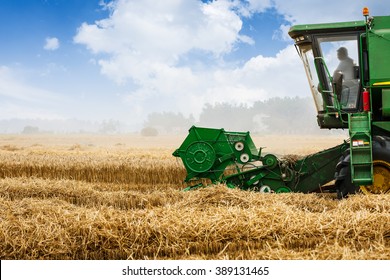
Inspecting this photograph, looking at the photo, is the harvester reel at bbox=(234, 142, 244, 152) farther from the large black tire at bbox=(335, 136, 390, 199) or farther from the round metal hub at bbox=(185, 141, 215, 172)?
the large black tire at bbox=(335, 136, 390, 199)

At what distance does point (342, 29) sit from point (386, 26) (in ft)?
2.38

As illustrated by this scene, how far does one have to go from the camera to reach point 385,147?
7.40m

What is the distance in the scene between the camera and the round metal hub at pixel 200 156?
8.91 meters

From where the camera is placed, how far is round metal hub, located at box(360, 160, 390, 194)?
7355 millimetres

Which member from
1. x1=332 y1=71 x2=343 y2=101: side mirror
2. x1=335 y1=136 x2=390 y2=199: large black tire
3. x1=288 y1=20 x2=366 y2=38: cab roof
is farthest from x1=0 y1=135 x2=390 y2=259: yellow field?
x1=288 y1=20 x2=366 y2=38: cab roof

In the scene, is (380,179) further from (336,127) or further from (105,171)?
(105,171)

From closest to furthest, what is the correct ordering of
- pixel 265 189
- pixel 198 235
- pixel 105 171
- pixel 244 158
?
pixel 198 235, pixel 265 189, pixel 244 158, pixel 105 171

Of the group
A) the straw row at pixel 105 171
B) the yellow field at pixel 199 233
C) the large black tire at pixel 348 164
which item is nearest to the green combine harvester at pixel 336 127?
the large black tire at pixel 348 164

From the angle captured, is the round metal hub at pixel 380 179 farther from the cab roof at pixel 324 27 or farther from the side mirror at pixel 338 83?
the cab roof at pixel 324 27

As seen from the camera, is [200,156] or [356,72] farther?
[200,156]

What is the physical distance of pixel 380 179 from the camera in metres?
7.40

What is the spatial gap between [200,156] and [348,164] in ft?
9.25

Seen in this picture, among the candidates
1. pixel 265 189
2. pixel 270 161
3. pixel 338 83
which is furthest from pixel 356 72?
pixel 265 189
